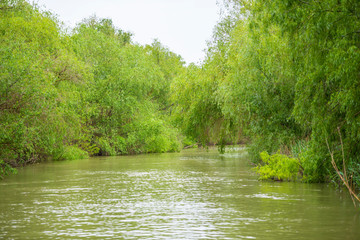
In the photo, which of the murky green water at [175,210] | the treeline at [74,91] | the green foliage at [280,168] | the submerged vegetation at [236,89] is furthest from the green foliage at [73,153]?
the green foliage at [280,168]

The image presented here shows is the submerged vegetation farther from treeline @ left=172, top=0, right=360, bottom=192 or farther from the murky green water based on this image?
the murky green water

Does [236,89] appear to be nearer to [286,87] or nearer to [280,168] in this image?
[286,87]

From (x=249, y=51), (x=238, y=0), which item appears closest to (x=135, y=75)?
(x=238, y=0)

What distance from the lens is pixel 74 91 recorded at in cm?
3062

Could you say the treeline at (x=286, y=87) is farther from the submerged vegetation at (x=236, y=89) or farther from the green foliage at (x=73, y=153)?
the green foliage at (x=73, y=153)

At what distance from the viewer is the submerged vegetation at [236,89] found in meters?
11.9

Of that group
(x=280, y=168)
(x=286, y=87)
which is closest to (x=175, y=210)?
(x=280, y=168)

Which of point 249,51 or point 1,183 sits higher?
point 249,51

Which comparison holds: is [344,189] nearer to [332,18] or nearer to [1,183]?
[332,18]

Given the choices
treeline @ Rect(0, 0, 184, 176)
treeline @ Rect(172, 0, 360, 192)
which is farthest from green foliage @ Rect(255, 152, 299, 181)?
treeline @ Rect(0, 0, 184, 176)

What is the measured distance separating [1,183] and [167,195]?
8041 mm

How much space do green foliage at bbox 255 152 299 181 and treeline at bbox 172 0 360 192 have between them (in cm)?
4

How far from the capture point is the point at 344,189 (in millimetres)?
16328

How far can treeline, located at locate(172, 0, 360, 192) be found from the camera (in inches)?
452
